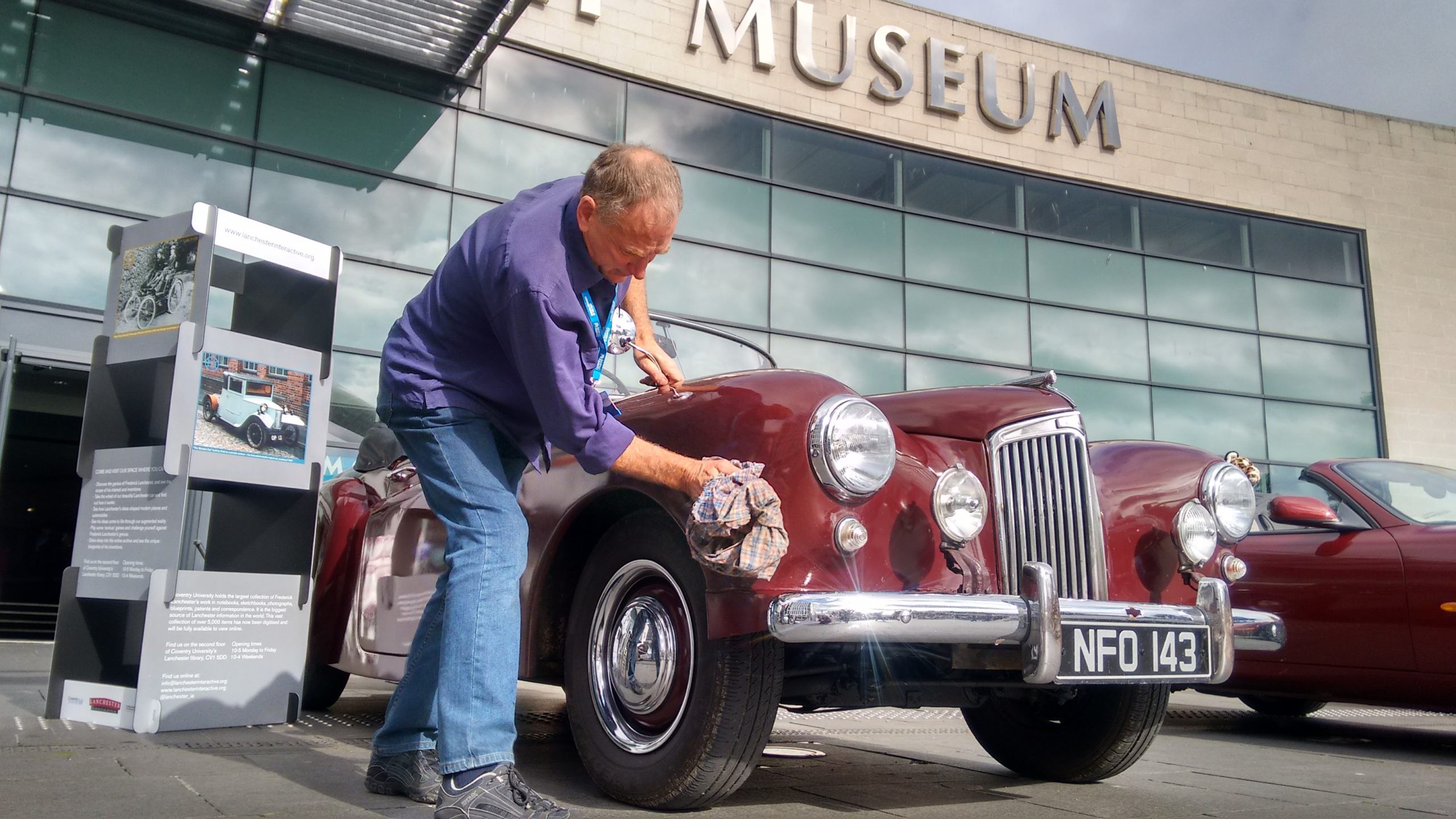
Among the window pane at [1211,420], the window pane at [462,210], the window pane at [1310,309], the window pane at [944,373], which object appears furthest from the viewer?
the window pane at [1310,309]

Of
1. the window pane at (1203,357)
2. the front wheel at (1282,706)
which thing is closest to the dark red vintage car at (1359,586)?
the front wheel at (1282,706)

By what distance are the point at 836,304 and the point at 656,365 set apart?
11298 mm

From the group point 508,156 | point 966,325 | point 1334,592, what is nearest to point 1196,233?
point 966,325

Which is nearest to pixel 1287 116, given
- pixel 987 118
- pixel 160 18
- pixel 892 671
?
pixel 987 118

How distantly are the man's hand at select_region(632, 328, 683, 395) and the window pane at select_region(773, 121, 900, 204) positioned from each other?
37.1 feet

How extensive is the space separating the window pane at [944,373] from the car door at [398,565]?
10627 mm

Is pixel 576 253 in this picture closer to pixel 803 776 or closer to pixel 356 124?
pixel 803 776

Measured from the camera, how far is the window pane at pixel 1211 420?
51.3ft

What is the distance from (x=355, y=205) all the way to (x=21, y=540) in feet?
17.1

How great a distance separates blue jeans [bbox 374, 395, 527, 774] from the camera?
2.16 metres

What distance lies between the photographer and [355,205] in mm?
11539

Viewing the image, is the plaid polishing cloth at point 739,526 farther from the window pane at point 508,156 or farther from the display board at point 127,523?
the window pane at point 508,156

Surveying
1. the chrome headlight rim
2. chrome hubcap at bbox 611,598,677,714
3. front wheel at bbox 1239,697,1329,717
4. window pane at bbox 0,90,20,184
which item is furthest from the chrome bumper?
window pane at bbox 0,90,20,184

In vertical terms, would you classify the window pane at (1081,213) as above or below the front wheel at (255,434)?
above
